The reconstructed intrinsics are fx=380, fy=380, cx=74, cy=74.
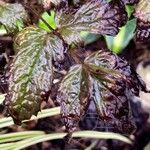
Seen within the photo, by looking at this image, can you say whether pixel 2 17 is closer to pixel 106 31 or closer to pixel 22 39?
pixel 22 39

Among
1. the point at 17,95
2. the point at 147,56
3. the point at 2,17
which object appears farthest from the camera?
the point at 147,56

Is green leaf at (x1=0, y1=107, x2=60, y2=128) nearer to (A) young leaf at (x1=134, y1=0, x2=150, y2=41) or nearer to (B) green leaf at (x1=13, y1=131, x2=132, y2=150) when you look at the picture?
Answer: (B) green leaf at (x1=13, y1=131, x2=132, y2=150)

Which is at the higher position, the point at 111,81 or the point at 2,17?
the point at 2,17

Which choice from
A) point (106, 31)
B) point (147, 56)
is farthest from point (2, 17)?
point (147, 56)

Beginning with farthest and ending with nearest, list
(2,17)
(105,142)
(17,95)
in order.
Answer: (105,142) → (2,17) → (17,95)

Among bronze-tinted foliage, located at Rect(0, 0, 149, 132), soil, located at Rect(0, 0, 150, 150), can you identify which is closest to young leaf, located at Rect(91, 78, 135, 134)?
bronze-tinted foliage, located at Rect(0, 0, 149, 132)

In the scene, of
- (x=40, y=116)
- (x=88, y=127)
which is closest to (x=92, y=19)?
(x=40, y=116)

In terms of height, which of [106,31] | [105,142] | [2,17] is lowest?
[105,142]
